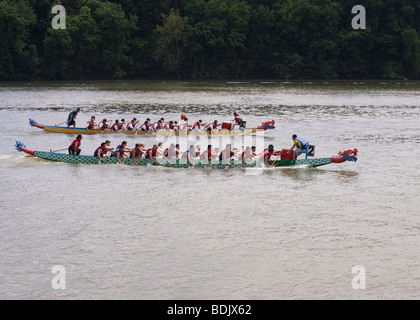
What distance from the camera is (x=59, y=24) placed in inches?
3388

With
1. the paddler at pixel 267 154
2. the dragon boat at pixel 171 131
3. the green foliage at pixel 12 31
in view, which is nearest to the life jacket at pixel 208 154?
the paddler at pixel 267 154

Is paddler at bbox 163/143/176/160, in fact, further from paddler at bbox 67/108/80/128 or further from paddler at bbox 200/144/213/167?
paddler at bbox 67/108/80/128

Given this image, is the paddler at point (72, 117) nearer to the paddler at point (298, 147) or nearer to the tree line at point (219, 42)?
the paddler at point (298, 147)

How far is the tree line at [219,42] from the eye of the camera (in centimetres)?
8875

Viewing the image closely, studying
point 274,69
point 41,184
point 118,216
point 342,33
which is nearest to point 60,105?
point 41,184

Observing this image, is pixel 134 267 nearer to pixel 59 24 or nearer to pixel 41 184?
pixel 41 184

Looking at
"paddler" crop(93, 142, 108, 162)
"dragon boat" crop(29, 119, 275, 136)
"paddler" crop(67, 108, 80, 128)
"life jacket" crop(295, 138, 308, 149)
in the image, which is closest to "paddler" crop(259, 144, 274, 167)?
"life jacket" crop(295, 138, 308, 149)

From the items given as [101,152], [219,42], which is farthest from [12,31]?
[101,152]

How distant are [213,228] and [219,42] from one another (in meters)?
77.4

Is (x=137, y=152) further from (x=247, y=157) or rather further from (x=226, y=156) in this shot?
(x=247, y=157)

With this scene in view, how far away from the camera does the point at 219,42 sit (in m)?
91.2

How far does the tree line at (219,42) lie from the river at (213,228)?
5947 centimetres
